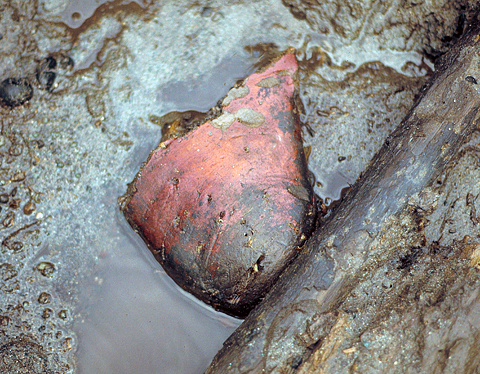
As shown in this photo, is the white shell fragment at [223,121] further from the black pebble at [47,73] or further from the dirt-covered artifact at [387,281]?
the black pebble at [47,73]

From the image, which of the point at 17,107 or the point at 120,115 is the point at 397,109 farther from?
the point at 17,107

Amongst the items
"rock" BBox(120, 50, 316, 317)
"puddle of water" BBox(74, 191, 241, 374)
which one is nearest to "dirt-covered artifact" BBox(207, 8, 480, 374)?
"rock" BBox(120, 50, 316, 317)

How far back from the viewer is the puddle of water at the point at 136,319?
1799 mm

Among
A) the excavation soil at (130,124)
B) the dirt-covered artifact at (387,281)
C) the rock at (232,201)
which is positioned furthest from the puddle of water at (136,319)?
Answer: the dirt-covered artifact at (387,281)

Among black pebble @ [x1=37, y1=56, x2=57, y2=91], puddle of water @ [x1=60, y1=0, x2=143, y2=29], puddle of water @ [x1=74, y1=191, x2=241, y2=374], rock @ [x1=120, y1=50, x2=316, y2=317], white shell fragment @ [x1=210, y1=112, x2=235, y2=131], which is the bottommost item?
puddle of water @ [x1=74, y1=191, x2=241, y2=374]

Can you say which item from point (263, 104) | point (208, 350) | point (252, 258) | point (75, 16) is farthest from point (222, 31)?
point (208, 350)

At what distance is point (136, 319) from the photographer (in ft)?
6.05

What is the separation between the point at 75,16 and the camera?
2096 millimetres

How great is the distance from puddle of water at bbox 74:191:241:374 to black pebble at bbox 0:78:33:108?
0.79 m

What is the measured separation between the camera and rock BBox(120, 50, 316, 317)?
1.56 metres

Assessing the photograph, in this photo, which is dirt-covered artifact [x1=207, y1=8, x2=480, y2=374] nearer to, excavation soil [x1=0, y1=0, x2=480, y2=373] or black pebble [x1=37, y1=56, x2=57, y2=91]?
excavation soil [x1=0, y1=0, x2=480, y2=373]

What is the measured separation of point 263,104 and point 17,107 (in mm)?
1371

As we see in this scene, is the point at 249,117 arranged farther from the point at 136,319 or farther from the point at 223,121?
the point at 136,319

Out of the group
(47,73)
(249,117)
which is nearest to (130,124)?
(47,73)
